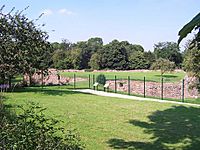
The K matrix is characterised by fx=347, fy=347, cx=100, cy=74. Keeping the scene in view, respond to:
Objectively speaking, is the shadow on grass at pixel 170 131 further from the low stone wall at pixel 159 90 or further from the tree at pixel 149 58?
the tree at pixel 149 58

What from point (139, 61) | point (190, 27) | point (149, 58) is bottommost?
point (190, 27)

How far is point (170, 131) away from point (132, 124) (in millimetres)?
1490

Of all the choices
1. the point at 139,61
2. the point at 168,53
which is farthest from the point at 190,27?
the point at 168,53

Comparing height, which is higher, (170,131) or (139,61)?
(139,61)

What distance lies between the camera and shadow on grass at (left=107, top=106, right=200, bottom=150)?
9.04m

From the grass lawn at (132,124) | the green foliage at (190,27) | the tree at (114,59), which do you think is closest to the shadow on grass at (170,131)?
the grass lawn at (132,124)

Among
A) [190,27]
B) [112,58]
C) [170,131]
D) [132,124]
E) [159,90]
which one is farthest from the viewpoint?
[112,58]

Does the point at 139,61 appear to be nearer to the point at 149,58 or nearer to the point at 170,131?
the point at 149,58

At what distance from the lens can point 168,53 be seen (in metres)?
89.9

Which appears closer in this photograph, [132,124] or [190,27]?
[190,27]

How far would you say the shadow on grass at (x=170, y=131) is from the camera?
9.04m

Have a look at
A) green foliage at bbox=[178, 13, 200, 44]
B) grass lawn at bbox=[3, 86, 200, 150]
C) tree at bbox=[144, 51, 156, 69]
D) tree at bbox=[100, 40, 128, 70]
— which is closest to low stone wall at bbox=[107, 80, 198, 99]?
grass lawn at bbox=[3, 86, 200, 150]

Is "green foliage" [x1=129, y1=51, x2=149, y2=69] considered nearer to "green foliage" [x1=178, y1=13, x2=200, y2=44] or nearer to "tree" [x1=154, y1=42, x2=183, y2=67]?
"tree" [x1=154, y1=42, x2=183, y2=67]

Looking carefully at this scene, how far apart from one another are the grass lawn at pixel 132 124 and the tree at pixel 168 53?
224 feet
